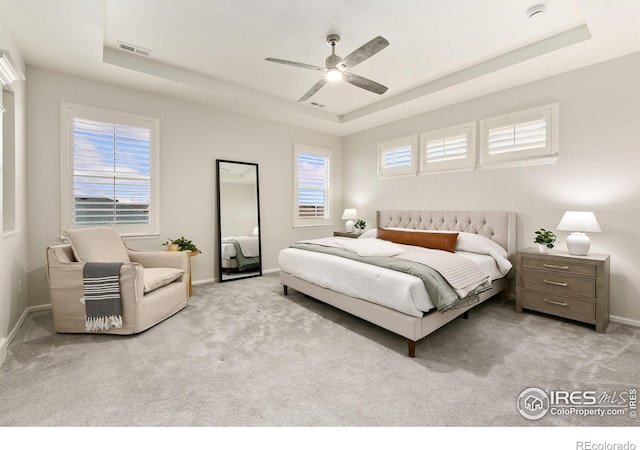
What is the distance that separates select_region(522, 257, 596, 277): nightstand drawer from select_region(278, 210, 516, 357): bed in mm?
266

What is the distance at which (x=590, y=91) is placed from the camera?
3.30 m

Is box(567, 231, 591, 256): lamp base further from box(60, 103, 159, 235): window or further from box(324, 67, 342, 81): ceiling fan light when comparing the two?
box(60, 103, 159, 235): window

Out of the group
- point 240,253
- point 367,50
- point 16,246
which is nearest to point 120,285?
point 16,246

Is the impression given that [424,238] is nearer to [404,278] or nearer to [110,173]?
[404,278]

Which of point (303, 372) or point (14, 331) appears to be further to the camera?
point (14, 331)

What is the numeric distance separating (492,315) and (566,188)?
5.92 ft

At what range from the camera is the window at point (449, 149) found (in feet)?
14.2

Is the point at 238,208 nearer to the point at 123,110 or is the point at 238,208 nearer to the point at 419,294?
the point at 123,110

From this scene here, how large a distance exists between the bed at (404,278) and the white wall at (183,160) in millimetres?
1645

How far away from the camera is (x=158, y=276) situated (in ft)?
10.2

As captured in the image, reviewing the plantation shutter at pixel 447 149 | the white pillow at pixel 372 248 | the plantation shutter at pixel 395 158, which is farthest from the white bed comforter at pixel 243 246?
the plantation shutter at pixel 447 149

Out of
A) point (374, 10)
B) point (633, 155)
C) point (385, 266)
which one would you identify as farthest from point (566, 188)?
point (374, 10)

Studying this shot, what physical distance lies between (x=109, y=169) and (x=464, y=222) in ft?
16.6
